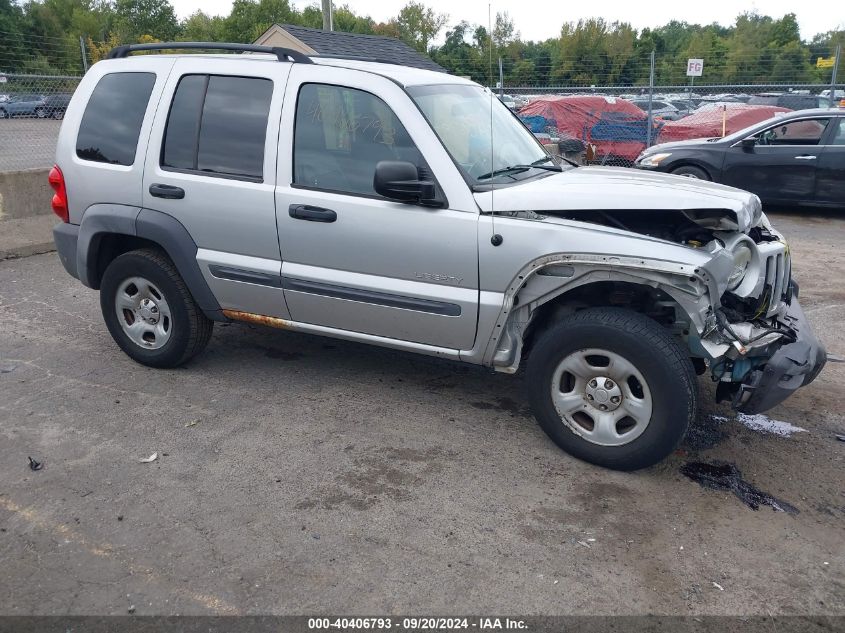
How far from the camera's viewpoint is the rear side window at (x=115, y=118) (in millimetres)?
4961

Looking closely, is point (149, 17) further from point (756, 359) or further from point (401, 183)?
point (756, 359)

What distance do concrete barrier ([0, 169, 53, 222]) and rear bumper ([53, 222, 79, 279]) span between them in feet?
14.0

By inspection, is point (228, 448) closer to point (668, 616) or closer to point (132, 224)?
point (132, 224)

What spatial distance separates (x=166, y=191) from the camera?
15.8 ft

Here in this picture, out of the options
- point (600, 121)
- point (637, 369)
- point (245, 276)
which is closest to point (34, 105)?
point (245, 276)

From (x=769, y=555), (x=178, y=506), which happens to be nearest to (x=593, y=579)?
(x=769, y=555)

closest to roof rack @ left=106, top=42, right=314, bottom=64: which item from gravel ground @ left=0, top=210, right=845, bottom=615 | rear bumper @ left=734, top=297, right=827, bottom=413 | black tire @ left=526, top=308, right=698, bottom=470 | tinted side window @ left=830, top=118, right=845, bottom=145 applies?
gravel ground @ left=0, top=210, right=845, bottom=615

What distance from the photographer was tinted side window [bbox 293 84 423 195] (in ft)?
14.0

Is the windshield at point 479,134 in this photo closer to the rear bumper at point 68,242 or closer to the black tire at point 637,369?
the black tire at point 637,369

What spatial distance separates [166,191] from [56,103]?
6316 mm

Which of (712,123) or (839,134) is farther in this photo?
(712,123)

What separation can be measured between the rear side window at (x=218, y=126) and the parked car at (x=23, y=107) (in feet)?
20.6

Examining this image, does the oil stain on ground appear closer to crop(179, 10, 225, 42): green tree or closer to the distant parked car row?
the distant parked car row

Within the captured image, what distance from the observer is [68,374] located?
5258 millimetres
